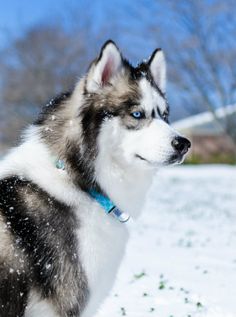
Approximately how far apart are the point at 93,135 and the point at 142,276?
9.20 ft

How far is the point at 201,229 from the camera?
31.1 ft

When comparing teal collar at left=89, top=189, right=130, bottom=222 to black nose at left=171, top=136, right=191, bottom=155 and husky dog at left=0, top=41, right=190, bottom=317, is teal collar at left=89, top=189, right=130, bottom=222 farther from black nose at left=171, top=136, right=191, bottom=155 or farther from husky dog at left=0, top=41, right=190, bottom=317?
black nose at left=171, top=136, right=191, bottom=155

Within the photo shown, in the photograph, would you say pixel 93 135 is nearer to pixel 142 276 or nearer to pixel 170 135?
pixel 170 135

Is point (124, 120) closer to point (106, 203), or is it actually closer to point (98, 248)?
point (106, 203)

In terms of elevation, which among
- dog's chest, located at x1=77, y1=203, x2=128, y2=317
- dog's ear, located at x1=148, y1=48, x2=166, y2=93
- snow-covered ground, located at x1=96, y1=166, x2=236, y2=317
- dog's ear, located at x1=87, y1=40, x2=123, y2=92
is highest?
dog's ear, located at x1=87, y1=40, x2=123, y2=92

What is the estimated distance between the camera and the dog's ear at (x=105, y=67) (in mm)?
3084

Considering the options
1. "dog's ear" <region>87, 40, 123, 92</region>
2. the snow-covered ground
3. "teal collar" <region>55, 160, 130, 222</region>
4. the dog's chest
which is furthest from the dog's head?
the snow-covered ground

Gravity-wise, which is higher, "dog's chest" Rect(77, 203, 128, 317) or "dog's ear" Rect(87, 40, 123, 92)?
"dog's ear" Rect(87, 40, 123, 92)

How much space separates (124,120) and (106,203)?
1.57 ft

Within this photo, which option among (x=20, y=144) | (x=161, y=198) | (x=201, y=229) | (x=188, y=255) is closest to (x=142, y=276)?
(x=188, y=255)

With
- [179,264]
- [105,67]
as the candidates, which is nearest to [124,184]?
[105,67]

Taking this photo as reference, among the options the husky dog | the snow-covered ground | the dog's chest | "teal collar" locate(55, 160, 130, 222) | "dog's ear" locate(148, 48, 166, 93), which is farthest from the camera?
the snow-covered ground

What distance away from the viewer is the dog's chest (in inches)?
114

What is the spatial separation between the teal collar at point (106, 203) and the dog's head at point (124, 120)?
0.21 metres
